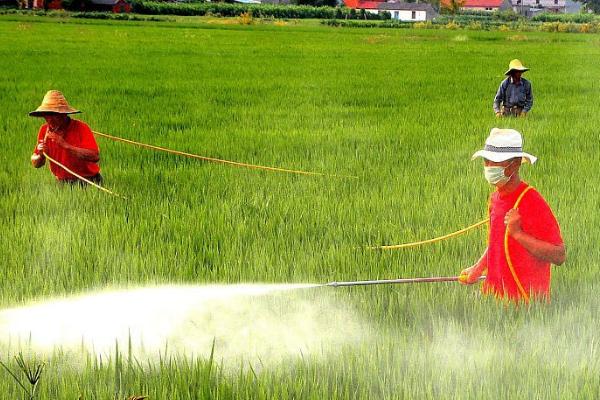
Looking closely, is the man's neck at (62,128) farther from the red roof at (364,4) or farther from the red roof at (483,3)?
the red roof at (364,4)

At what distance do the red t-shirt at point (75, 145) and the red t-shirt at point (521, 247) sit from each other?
2545mm

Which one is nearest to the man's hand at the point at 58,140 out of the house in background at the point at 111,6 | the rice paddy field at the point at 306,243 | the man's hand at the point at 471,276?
the rice paddy field at the point at 306,243

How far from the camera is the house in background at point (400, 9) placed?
120 feet

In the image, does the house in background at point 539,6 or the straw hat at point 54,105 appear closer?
the straw hat at point 54,105

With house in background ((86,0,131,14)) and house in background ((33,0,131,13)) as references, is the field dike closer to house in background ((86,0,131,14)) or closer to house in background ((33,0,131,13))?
house in background ((33,0,131,13))

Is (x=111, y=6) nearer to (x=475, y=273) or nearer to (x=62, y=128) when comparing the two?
(x=62, y=128)

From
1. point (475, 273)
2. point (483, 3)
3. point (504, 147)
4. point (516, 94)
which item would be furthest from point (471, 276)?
point (483, 3)

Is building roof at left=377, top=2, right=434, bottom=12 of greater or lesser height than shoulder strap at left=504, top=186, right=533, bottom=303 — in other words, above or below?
above

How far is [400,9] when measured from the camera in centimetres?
3675

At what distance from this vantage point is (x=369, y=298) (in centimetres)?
286

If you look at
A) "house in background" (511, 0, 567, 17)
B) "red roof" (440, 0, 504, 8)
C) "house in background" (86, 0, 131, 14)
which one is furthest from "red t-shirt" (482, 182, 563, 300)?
"red roof" (440, 0, 504, 8)

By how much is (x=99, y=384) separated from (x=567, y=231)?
227 centimetres

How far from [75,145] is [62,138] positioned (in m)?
0.08

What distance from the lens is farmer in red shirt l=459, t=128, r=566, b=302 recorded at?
7.92 feet
